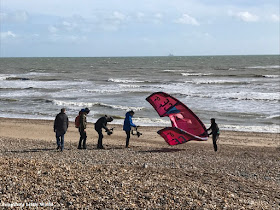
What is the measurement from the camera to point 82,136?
43.8ft

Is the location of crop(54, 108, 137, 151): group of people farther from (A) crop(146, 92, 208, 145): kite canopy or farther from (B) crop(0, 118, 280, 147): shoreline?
(B) crop(0, 118, 280, 147): shoreline

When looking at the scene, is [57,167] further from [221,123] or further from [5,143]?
[221,123]

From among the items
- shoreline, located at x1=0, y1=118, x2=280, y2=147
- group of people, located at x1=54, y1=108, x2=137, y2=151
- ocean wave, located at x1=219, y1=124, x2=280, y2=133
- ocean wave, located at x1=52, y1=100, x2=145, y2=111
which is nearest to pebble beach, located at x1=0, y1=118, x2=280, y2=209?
group of people, located at x1=54, y1=108, x2=137, y2=151

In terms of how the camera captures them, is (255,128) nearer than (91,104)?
Yes

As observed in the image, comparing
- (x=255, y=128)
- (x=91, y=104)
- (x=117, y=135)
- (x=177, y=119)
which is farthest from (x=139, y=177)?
(x=91, y=104)

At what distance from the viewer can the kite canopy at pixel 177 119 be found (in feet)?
46.9

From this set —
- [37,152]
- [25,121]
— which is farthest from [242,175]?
[25,121]

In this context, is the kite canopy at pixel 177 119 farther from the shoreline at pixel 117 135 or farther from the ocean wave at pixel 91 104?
the ocean wave at pixel 91 104

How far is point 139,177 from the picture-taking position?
8.70 metres

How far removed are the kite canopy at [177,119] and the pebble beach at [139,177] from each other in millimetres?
494

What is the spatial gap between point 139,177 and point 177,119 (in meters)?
6.16

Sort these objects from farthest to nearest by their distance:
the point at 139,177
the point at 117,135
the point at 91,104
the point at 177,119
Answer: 1. the point at 91,104
2. the point at 117,135
3. the point at 177,119
4. the point at 139,177

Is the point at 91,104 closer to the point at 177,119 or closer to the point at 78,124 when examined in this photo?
the point at 177,119

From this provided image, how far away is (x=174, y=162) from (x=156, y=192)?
13.5 feet
